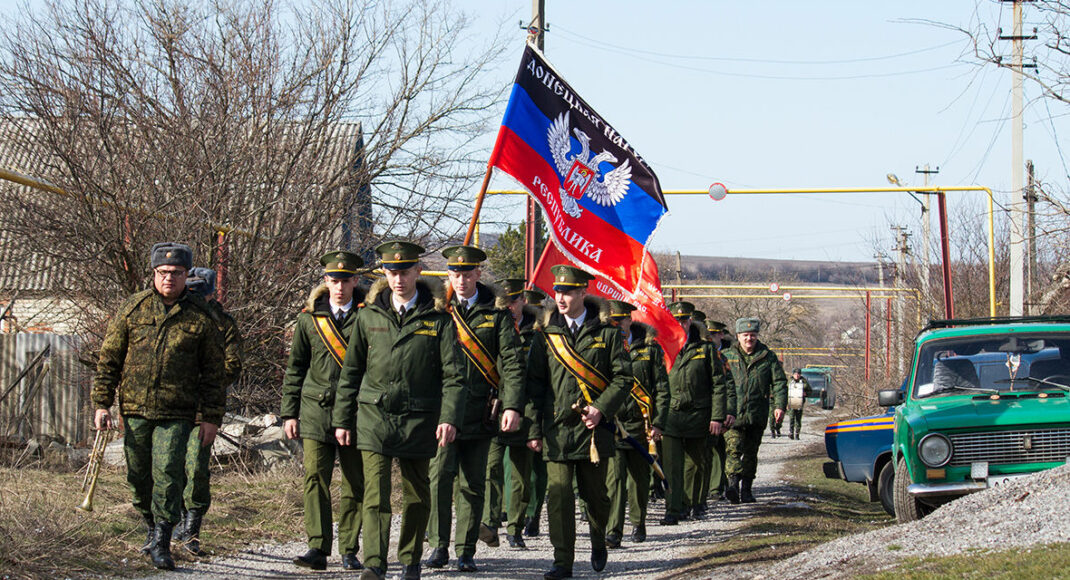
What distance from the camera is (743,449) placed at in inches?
587

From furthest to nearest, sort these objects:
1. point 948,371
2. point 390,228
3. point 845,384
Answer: point 845,384, point 390,228, point 948,371

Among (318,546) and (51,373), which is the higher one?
(51,373)

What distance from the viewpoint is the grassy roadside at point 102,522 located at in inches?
295

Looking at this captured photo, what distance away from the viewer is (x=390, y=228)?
17047 millimetres

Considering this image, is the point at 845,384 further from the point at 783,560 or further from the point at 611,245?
the point at 783,560

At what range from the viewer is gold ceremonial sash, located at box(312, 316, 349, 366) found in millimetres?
8461

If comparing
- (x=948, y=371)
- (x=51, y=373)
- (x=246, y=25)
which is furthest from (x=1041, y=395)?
(x=51, y=373)

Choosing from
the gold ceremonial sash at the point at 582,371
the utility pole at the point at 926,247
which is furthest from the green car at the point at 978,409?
the utility pole at the point at 926,247

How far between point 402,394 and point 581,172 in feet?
19.5

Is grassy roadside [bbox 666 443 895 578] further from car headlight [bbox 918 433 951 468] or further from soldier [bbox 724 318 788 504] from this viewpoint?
car headlight [bbox 918 433 951 468]

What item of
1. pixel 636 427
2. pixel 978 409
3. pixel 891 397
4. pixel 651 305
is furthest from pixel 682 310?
pixel 978 409

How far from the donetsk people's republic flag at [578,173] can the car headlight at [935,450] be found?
442 cm

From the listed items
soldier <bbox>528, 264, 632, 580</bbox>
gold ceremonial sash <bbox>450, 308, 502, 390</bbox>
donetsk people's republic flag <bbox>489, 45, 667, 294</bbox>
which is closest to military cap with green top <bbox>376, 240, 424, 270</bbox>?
gold ceremonial sash <bbox>450, 308, 502, 390</bbox>

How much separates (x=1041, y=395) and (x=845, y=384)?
3536cm
